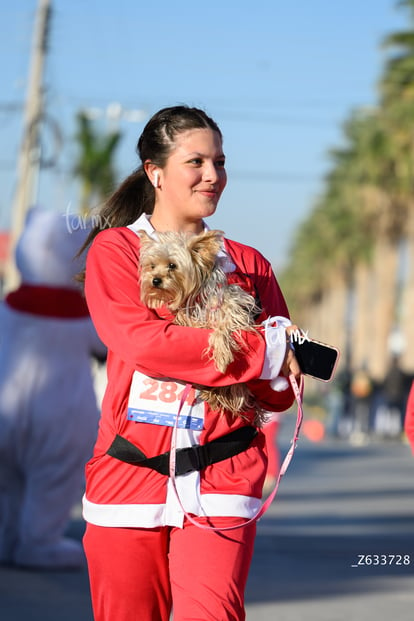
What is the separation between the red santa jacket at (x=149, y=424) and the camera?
347 centimetres

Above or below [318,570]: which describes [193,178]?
above

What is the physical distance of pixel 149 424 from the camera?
353cm

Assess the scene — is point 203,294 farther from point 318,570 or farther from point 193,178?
point 318,570

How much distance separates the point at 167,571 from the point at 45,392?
441 centimetres

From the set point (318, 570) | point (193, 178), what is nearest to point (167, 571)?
point (193, 178)

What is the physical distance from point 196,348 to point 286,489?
454 inches

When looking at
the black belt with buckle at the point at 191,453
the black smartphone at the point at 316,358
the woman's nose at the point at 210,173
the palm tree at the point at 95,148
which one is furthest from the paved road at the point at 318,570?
the palm tree at the point at 95,148

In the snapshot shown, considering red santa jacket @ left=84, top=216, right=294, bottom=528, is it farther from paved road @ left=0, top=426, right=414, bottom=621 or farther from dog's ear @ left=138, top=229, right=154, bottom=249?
paved road @ left=0, top=426, right=414, bottom=621

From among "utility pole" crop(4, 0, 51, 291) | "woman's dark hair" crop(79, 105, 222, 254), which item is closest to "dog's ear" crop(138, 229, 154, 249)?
"woman's dark hair" crop(79, 105, 222, 254)

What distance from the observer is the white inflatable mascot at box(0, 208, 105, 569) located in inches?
303

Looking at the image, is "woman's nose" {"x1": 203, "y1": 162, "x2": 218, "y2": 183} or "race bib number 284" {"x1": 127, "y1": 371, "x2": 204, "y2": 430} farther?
"woman's nose" {"x1": 203, "y1": 162, "x2": 218, "y2": 183}

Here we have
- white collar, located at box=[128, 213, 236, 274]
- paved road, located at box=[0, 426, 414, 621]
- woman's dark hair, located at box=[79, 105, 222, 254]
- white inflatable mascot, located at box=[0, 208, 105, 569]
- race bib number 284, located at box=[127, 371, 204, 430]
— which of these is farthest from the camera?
white inflatable mascot, located at box=[0, 208, 105, 569]

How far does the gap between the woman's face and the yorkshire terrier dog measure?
20cm

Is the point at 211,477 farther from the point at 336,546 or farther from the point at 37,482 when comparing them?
the point at 336,546
